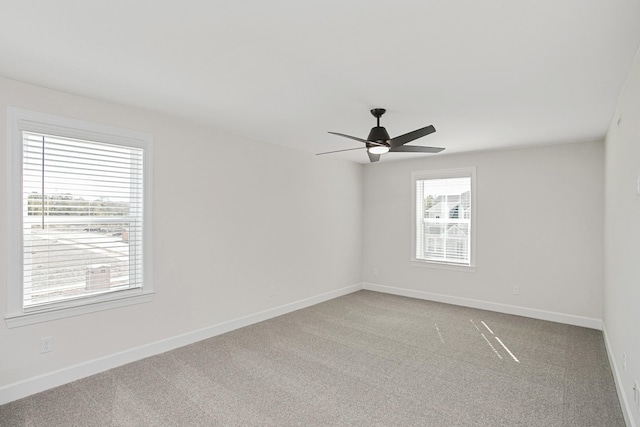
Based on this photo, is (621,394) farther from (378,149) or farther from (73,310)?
(73,310)

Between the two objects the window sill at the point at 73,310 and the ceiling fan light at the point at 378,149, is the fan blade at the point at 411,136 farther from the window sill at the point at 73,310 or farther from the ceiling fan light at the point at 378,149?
the window sill at the point at 73,310

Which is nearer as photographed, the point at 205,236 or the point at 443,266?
the point at 205,236

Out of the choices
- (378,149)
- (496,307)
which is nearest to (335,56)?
(378,149)

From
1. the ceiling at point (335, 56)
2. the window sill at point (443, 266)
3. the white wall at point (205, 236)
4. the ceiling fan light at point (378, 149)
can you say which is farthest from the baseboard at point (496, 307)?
the ceiling fan light at point (378, 149)

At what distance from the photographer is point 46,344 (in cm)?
289

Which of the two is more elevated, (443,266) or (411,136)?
(411,136)

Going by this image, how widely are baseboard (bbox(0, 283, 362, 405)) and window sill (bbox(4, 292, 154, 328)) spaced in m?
0.43

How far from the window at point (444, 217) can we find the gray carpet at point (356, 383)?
4.92 feet

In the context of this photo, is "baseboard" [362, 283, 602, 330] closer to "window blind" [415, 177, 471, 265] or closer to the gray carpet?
the gray carpet

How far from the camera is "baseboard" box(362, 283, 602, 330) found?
4.59 metres

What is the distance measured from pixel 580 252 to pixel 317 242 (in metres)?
3.55

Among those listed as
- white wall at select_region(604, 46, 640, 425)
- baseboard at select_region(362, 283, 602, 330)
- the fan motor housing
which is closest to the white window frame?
the fan motor housing

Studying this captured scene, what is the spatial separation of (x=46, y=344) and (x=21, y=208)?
110cm

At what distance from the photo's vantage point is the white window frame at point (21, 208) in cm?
271
